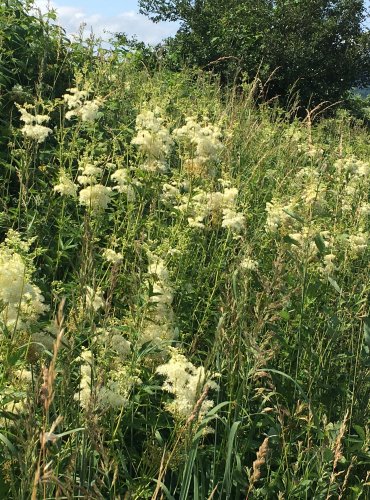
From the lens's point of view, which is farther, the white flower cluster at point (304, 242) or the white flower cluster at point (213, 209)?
the white flower cluster at point (213, 209)

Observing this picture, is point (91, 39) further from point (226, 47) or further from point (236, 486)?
point (226, 47)

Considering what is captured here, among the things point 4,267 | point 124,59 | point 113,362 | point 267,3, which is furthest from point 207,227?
point 267,3

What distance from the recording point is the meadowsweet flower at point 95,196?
2.81 metres

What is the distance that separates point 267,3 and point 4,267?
18.0 meters

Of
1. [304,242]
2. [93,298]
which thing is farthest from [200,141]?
[93,298]

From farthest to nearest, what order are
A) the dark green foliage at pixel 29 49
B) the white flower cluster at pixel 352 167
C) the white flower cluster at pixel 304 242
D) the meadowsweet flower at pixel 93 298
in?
the dark green foliage at pixel 29 49 → the white flower cluster at pixel 352 167 → the white flower cluster at pixel 304 242 → the meadowsweet flower at pixel 93 298

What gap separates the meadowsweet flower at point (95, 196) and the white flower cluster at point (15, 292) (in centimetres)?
88

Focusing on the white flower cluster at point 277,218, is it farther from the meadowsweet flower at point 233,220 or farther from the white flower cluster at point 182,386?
the white flower cluster at point 182,386

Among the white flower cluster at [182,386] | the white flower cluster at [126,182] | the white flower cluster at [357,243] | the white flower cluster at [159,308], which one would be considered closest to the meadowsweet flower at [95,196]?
the white flower cluster at [126,182]

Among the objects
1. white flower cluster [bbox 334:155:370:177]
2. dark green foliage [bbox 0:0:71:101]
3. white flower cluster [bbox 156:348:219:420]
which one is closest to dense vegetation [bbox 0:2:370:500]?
white flower cluster [bbox 156:348:219:420]

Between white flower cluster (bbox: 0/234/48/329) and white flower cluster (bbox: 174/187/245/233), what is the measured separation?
111 centimetres

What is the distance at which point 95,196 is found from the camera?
2832mm

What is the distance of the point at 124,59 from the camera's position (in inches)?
306

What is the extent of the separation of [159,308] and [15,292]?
0.69 meters
